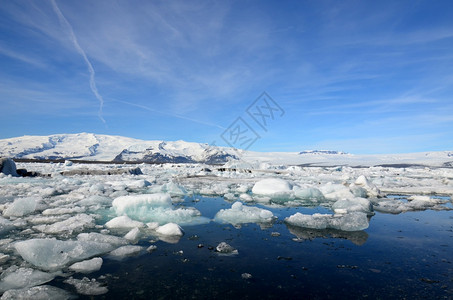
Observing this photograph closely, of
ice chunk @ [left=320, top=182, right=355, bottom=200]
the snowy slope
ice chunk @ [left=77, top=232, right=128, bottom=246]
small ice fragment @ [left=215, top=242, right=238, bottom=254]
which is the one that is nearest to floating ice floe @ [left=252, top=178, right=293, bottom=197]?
ice chunk @ [left=320, top=182, right=355, bottom=200]

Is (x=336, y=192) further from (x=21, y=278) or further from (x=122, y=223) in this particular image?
(x=21, y=278)

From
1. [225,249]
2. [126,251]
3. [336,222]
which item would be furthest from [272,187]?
[126,251]

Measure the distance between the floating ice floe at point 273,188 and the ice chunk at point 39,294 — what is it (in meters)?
6.78

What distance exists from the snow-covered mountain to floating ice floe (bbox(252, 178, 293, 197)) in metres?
64.1

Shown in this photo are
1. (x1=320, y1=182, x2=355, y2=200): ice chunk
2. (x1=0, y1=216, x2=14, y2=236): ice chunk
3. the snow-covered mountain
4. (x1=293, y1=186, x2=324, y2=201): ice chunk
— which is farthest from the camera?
the snow-covered mountain

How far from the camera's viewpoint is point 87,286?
7.46ft

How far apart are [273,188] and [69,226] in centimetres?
615

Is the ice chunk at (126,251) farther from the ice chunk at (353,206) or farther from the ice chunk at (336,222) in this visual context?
the ice chunk at (353,206)

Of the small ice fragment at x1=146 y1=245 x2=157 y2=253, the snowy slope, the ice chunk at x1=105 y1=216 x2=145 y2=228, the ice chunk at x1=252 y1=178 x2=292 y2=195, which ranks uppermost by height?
the snowy slope

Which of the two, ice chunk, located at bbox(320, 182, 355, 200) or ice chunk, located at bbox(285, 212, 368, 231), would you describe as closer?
ice chunk, located at bbox(285, 212, 368, 231)

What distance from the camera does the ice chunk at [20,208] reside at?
492 centimetres

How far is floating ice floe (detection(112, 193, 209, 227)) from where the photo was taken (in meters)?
4.83

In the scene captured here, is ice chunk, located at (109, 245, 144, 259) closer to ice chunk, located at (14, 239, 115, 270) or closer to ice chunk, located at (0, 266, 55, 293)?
ice chunk, located at (14, 239, 115, 270)

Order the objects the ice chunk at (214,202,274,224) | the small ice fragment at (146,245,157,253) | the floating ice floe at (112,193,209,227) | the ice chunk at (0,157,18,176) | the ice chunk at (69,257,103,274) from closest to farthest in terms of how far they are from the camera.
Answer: the ice chunk at (69,257,103,274) → the small ice fragment at (146,245,157,253) → the floating ice floe at (112,193,209,227) → the ice chunk at (214,202,274,224) → the ice chunk at (0,157,18,176)
